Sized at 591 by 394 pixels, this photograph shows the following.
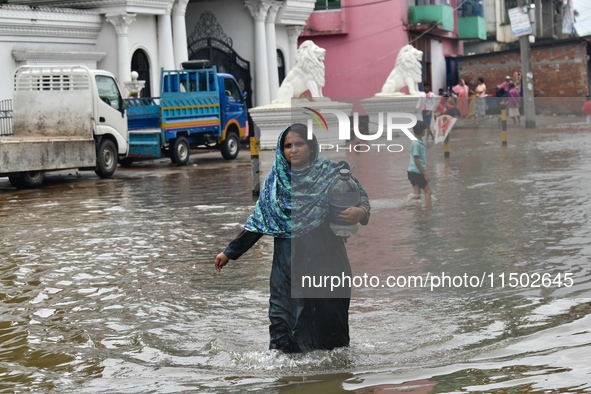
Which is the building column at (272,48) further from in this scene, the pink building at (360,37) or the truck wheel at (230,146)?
the truck wheel at (230,146)

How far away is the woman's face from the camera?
6.32 m

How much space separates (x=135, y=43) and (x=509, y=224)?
18.4 m

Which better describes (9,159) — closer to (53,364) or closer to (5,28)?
(5,28)

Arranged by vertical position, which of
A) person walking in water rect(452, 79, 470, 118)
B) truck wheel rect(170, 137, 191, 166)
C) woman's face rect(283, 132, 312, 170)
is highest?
person walking in water rect(452, 79, 470, 118)

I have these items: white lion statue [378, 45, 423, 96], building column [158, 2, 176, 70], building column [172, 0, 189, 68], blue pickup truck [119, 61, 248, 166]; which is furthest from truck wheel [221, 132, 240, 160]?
white lion statue [378, 45, 423, 96]

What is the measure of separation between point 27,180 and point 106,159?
95.6 inches

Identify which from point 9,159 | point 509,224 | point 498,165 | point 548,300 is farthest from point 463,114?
point 548,300

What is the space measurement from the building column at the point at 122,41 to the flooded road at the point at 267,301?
1169 centimetres

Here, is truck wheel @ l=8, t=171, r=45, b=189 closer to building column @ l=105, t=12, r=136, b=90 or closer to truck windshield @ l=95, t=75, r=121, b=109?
truck windshield @ l=95, t=75, r=121, b=109

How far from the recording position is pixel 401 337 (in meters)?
7.21

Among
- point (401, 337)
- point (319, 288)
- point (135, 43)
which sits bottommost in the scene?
point (401, 337)

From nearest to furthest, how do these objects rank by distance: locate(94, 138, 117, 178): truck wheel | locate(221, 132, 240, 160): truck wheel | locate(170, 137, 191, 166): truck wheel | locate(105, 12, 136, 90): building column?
1. locate(94, 138, 117, 178): truck wheel
2. locate(170, 137, 191, 166): truck wheel
3. locate(221, 132, 240, 160): truck wheel
4. locate(105, 12, 136, 90): building column

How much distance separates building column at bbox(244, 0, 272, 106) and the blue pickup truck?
250 inches

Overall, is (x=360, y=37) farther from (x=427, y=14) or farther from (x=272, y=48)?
(x=272, y=48)
